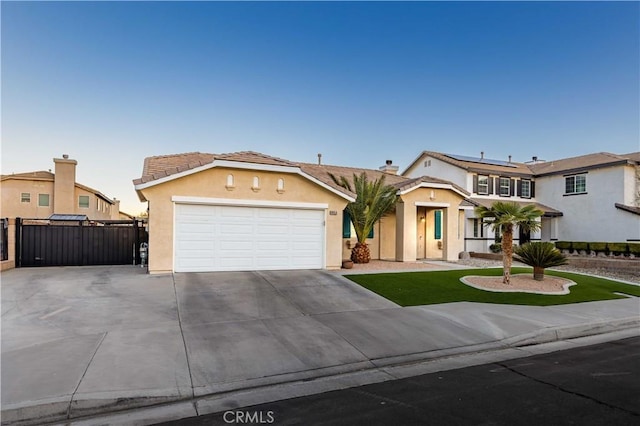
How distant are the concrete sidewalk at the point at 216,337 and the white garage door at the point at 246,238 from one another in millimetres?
1338

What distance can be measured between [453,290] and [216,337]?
767 cm

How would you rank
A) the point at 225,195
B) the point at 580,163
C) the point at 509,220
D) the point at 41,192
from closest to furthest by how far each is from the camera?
the point at 509,220
the point at 225,195
the point at 580,163
the point at 41,192

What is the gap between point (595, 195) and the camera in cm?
2612

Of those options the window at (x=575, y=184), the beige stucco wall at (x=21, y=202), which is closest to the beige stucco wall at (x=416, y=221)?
the window at (x=575, y=184)

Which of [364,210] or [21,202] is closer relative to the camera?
[364,210]

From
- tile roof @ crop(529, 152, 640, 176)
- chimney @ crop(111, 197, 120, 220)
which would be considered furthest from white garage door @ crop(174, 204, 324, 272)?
chimney @ crop(111, 197, 120, 220)

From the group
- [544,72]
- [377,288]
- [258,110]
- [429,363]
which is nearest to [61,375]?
[429,363]

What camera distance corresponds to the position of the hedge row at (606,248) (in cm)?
2128

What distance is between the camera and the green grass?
34.4 feet

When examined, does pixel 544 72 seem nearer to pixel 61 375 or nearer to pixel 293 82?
pixel 293 82

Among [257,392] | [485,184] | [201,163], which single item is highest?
[485,184]

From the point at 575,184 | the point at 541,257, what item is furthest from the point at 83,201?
the point at 575,184

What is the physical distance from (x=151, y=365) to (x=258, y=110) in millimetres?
16295

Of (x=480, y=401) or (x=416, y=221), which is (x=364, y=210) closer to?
(x=416, y=221)
